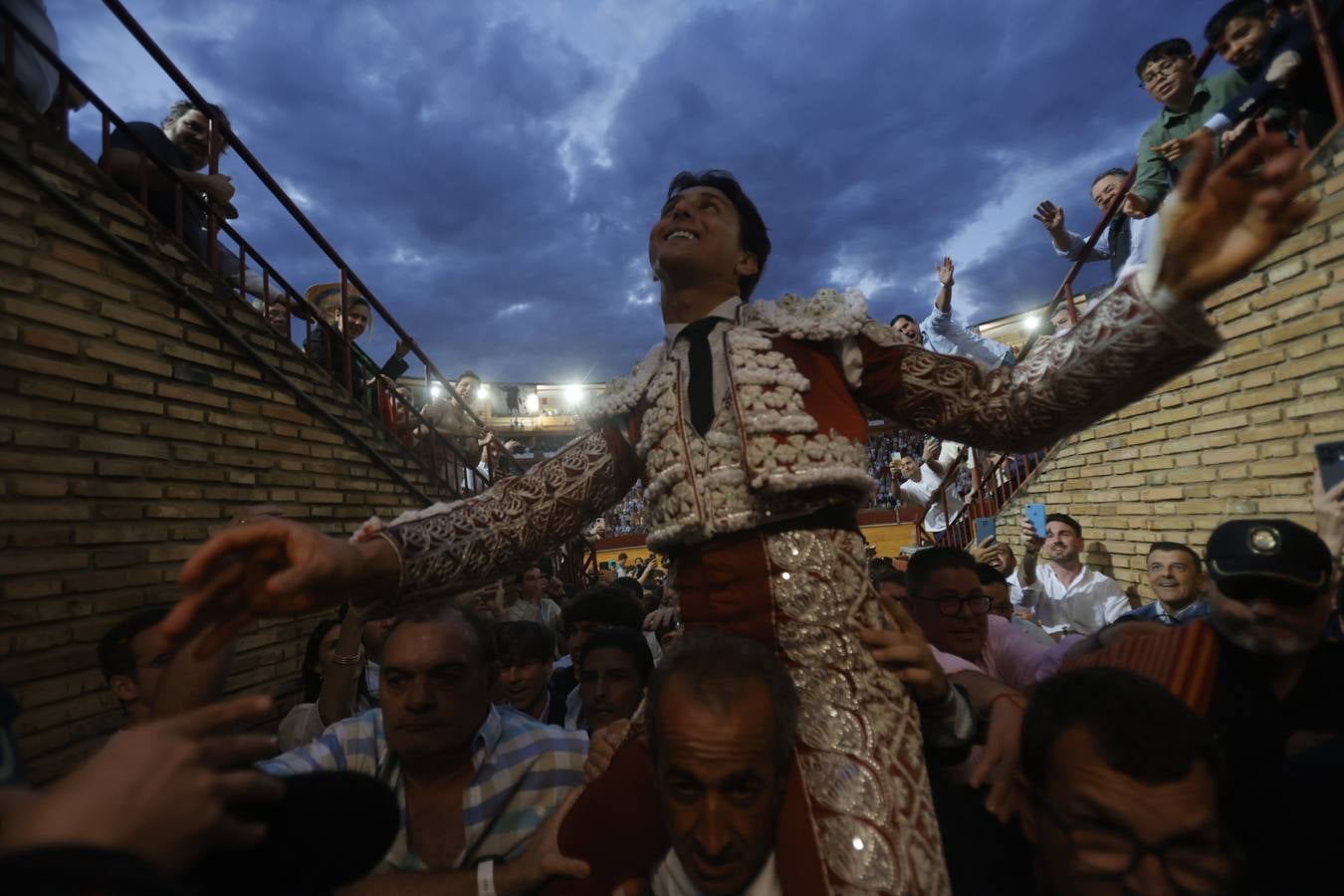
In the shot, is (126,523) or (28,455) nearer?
(28,455)

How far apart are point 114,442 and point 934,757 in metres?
4.46

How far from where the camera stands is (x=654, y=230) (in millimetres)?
1832

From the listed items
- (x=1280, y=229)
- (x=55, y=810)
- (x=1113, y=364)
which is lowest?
(x=55, y=810)

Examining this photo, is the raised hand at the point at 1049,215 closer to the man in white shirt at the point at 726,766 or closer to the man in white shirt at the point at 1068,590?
the man in white shirt at the point at 1068,590

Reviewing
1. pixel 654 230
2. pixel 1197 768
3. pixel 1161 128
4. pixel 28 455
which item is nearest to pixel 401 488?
pixel 28 455

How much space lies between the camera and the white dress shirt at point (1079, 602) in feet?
18.3

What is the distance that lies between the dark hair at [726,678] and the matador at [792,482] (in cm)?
3

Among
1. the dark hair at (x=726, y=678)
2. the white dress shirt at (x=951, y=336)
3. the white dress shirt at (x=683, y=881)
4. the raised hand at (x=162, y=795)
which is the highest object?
the white dress shirt at (x=951, y=336)

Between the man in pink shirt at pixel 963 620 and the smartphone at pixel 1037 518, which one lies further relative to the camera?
the smartphone at pixel 1037 518

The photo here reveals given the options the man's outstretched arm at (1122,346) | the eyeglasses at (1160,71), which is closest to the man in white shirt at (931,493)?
the eyeglasses at (1160,71)

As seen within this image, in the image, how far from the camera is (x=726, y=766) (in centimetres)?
132

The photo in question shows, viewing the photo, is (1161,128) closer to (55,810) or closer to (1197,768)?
(1197,768)

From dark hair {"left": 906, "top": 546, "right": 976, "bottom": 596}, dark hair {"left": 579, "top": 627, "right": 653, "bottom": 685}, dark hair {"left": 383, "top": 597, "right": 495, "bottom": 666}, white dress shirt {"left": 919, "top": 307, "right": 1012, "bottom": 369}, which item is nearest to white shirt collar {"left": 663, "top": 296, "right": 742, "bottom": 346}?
dark hair {"left": 383, "top": 597, "right": 495, "bottom": 666}

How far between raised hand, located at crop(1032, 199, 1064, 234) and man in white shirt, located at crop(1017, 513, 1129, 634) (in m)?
3.19
